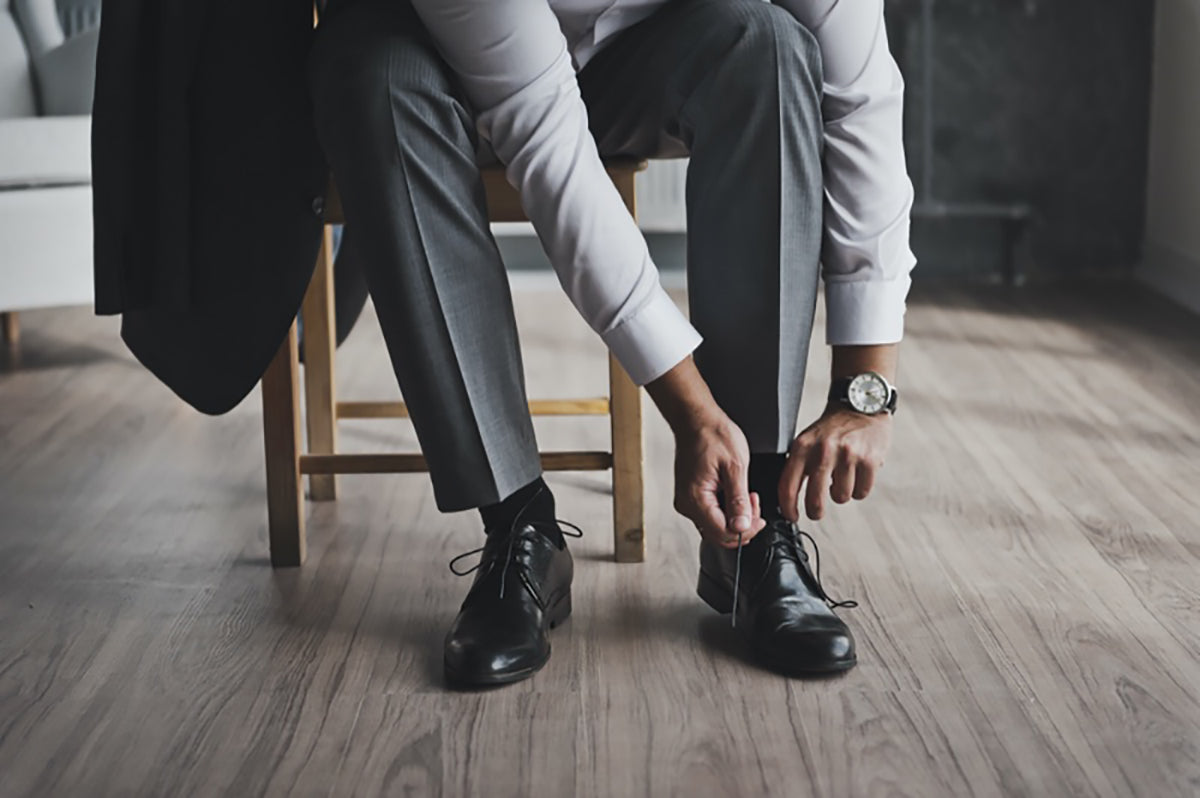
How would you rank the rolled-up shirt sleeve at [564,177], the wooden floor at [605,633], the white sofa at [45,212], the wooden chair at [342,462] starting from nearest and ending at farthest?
the wooden floor at [605,633]
the rolled-up shirt sleeve at [564,177]
the wooden chair at [342,462]
the white sofa at [45,212]

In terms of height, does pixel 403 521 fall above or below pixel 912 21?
below

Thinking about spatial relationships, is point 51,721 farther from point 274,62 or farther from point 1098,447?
point 1098,447

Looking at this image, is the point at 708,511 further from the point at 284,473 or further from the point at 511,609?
the point at 284,473

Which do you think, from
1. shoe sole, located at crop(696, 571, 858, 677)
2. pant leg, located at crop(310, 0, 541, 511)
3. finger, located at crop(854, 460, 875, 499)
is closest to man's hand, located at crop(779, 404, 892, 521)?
finger, located at crop(854, 460, 875, 499)

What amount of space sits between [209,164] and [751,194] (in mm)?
455

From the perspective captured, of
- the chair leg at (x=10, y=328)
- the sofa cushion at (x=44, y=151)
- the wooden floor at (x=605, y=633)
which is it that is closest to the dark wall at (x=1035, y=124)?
the wooden floor at (x=605, y=633)

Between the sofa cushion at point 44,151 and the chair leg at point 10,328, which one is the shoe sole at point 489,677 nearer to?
the sofa cushion at point 44,151

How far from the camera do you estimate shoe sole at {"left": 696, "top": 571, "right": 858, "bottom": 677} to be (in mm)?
1056

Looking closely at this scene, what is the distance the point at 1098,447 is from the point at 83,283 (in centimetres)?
153

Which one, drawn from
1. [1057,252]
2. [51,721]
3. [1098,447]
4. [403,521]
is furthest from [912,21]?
[51,721]

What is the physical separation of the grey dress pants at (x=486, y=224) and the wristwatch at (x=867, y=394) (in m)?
0.04

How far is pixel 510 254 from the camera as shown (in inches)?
126

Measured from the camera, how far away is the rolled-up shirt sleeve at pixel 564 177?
3.40ft

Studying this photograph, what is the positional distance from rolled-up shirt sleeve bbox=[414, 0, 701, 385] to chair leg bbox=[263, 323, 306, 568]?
375 mm
